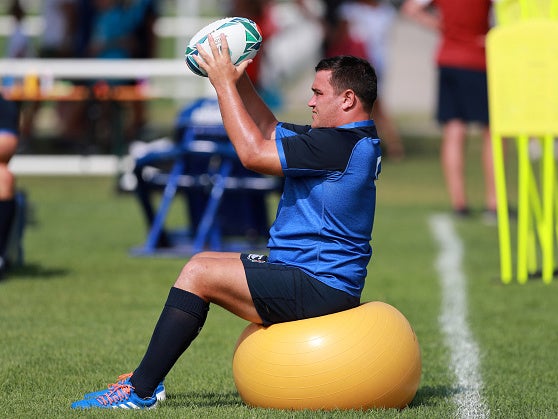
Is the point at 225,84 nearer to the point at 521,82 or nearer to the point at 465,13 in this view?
the point at 521,82

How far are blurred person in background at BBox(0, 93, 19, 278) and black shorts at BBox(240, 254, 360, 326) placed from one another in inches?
145

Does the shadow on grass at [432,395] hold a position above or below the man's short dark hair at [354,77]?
below

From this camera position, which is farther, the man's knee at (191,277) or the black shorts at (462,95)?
the black shorts at (462,95)

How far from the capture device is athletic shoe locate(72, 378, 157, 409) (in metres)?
5.37

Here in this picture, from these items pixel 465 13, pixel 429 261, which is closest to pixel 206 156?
pixel 429 261

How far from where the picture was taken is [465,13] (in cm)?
1247

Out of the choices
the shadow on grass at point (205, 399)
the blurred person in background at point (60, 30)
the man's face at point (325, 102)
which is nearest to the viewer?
the man's face at point (325, 102)

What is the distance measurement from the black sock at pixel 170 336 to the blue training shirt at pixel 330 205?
449 millimetres

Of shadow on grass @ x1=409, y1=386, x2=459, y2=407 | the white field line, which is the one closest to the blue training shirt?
shadow on grass @ x1=409, y1=386, x2=459, y2=407

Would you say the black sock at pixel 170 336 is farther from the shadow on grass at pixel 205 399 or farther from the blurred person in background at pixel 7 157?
the blurred person in background at pixel 7 157

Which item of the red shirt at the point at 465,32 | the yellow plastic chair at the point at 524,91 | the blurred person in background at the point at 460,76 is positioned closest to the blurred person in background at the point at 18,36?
the blurred person in background at the point at 460,76

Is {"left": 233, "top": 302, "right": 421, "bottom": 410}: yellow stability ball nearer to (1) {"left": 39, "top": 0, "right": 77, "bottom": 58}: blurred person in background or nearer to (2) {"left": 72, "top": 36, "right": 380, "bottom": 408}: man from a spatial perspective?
(2) {"left": 72, "top": 36, "right": 380, "bottom": 408}: man

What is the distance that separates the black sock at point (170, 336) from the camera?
5.35m

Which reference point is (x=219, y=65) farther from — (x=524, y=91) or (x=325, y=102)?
(x=524, y=91)
